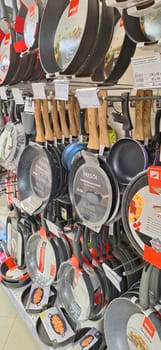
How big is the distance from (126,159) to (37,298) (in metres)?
1.02

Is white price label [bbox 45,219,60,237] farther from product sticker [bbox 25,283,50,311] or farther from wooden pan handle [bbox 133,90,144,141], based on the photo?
wooden pan handle [bbox 133,90,144,141]

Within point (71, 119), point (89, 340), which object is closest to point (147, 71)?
point (71, 119)

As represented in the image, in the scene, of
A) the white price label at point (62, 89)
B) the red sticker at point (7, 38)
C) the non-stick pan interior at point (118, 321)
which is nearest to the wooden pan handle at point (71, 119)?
the white price label at point (62, 89)

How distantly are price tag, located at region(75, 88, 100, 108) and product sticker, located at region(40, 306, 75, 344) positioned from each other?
101 cm

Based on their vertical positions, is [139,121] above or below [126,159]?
above

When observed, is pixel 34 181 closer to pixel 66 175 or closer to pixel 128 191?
pixel 66 175

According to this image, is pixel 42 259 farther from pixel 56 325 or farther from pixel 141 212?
pixel 141 212

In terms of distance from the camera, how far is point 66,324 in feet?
4.39

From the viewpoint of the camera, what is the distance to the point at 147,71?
58 cm

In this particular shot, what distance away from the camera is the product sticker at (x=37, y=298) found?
147 centimetres

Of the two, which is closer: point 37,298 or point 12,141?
point 12,141

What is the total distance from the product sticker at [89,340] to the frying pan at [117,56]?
1007mm

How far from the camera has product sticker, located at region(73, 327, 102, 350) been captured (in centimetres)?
119

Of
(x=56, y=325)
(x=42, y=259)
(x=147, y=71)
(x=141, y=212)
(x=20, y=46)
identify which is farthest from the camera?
(x=42, y=259)
